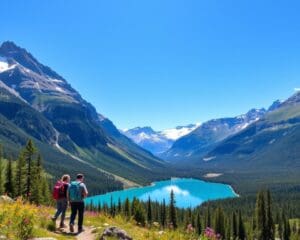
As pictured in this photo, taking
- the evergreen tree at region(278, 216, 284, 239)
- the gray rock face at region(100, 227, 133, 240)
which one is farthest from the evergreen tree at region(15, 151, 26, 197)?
the evergreen tree at region(278, 216, 284, 239)

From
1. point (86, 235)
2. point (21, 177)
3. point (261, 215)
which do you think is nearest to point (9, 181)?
point (21, 177)

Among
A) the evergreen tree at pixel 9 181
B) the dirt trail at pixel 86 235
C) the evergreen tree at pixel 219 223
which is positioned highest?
the evergreen tree at pixel 9 181

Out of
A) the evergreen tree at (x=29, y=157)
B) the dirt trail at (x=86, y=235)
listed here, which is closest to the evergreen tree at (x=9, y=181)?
the evergreen tree at (x=29, y=157)

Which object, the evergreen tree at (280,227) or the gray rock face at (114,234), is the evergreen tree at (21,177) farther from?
the evergreen tree at (280,227)

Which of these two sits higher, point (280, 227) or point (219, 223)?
point (219, 223)

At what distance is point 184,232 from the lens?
20250mm

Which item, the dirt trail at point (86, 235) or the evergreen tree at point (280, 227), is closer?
the dirt trail at point (86, 235)

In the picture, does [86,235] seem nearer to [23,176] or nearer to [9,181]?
[23,176]

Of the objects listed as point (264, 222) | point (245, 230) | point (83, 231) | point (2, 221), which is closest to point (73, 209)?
point (83, 231)

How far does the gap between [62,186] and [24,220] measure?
817 cm

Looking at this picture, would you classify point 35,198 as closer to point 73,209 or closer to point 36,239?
point 73,209

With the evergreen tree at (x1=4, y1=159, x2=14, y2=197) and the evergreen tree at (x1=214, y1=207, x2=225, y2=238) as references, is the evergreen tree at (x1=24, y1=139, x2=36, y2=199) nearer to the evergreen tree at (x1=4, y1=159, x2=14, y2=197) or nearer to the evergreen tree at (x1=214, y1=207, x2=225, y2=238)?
the evergreen tree at (x1=4, y1=159, x2=14, y2=197)

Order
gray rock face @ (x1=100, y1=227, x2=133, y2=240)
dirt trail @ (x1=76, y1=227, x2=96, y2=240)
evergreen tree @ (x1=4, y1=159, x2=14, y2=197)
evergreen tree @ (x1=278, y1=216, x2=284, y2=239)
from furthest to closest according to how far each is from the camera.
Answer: evergreen tree @ (x1=278, y1=216, x2=284, y2=239)
evergreen tree @ (x1=4, y1=159, x2=14, y2=197)
dirt trail @ (x1=76, y1=227, x2=96, y2=240)
gray rock face @ (x1=100, y1=227, x2=133, y2=240)

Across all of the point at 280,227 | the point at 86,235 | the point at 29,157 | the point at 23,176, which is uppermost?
the point at 29,157
